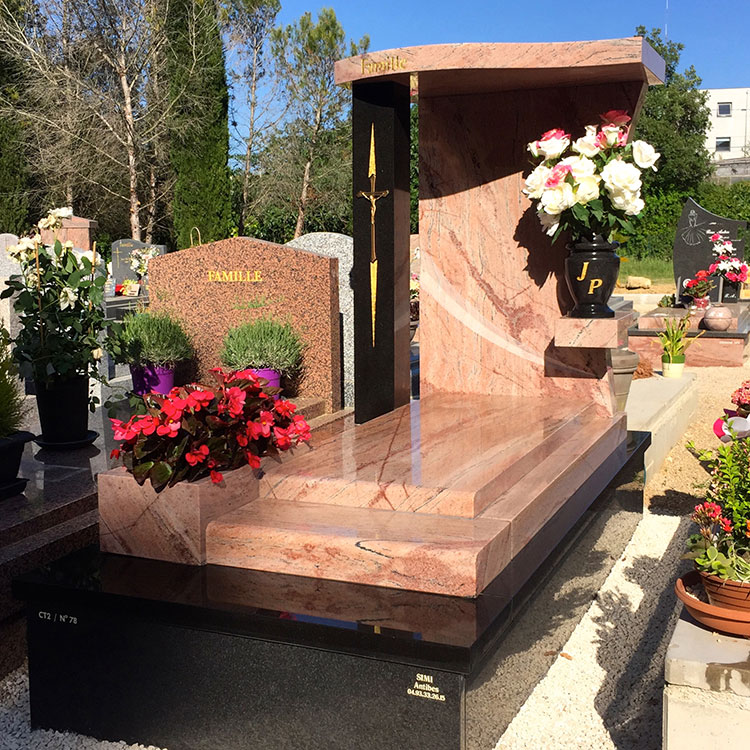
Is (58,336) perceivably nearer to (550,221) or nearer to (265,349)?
(265,349)

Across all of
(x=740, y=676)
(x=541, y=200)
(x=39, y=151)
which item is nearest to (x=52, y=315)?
(x=541, y=200)

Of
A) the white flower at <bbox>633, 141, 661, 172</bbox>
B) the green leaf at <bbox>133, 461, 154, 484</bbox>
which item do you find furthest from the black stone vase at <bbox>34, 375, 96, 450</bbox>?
the white flower at <bbox>633, 141, 661, 172</bbox>

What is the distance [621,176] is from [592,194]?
16cm

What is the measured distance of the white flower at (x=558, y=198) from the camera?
4559mm

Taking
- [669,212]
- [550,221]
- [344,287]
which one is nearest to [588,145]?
[550,221]

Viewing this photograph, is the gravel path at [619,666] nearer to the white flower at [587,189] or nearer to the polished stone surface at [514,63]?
the white flower at [587,189]

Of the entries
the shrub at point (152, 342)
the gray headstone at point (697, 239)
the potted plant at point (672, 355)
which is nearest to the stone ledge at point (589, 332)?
the shrub at point (152, 342)

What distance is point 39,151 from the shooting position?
25312mm

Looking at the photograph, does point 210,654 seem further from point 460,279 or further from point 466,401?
point 460,279

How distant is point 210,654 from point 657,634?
193 centimetres

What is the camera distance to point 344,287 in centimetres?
767

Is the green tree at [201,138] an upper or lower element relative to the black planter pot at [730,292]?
upper

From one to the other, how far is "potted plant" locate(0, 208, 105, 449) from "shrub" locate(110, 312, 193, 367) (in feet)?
3.71

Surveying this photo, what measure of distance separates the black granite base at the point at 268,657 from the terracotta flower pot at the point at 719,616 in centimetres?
52
